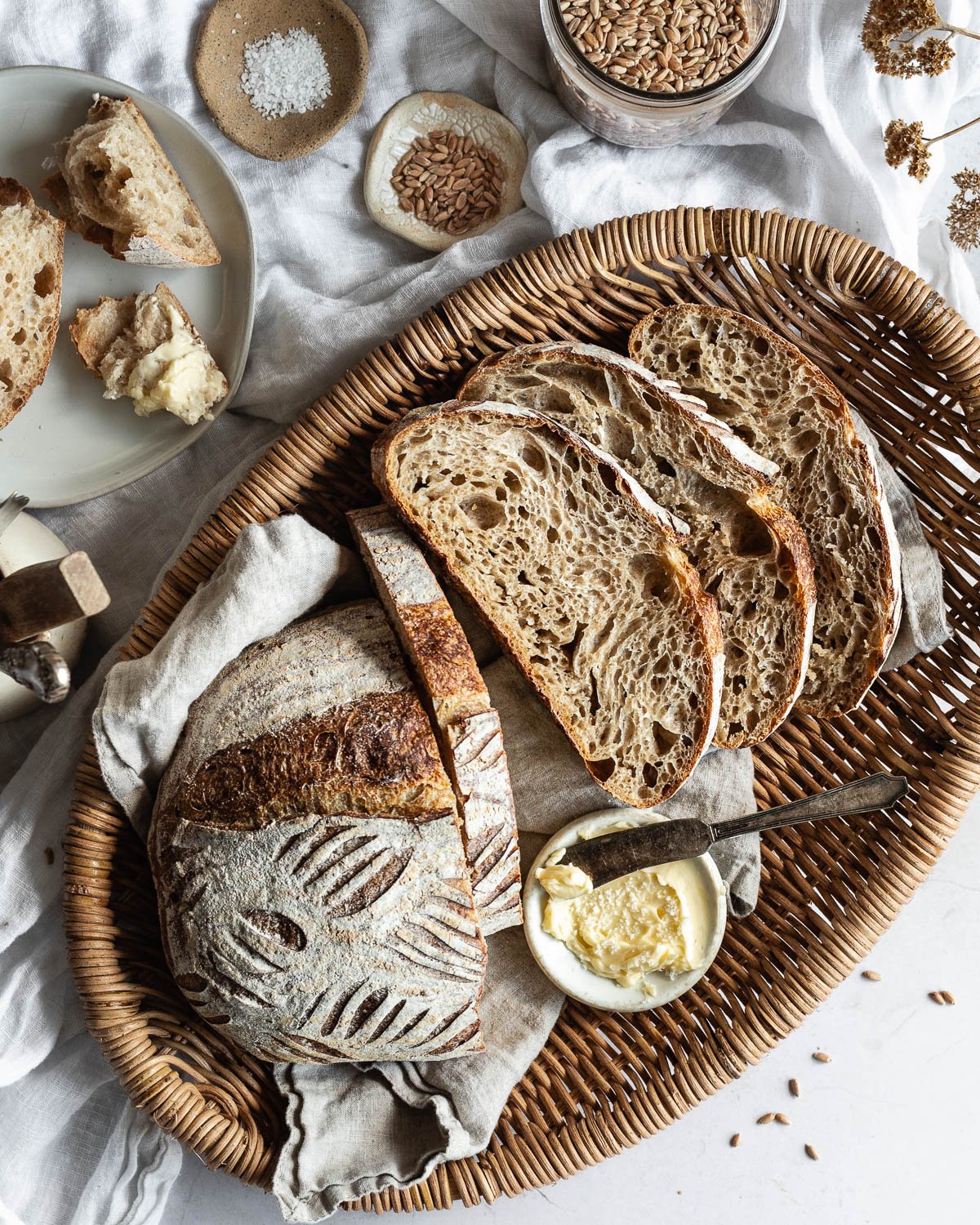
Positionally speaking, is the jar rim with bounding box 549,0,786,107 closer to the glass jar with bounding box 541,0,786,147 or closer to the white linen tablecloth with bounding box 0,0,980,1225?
the glass jar with bounding box 541,0,786,147

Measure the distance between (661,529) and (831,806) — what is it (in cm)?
67

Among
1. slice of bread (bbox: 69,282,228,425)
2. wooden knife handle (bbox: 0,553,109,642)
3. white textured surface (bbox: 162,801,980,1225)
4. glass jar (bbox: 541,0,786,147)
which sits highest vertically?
glass jar (bbox: 541,0,786,147)

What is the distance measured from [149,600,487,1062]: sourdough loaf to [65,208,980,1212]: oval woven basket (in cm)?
22

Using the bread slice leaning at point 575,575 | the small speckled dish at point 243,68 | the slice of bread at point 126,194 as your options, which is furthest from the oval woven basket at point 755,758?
the small speckled dish at point 243,68

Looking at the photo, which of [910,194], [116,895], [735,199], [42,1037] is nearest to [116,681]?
[116,895]

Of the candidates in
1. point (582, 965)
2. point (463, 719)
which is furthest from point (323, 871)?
point (582, 965)

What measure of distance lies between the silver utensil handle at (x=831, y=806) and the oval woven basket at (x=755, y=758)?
15cm

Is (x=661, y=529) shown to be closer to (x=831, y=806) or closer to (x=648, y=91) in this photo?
(x=831, y=806)

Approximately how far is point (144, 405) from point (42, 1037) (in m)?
1.36

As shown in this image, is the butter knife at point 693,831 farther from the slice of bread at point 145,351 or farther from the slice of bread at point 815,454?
the slice of bread at point 145,351

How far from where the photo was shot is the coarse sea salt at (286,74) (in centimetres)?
227

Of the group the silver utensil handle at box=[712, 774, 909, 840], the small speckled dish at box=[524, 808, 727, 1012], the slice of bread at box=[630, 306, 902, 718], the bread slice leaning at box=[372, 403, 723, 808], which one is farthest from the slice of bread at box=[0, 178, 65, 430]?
the silver utensil handle at box=[712, 774, 909, 840]

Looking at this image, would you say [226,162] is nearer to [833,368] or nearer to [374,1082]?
[833,368]

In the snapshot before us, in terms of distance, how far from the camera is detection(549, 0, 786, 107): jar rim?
6.66 ft
